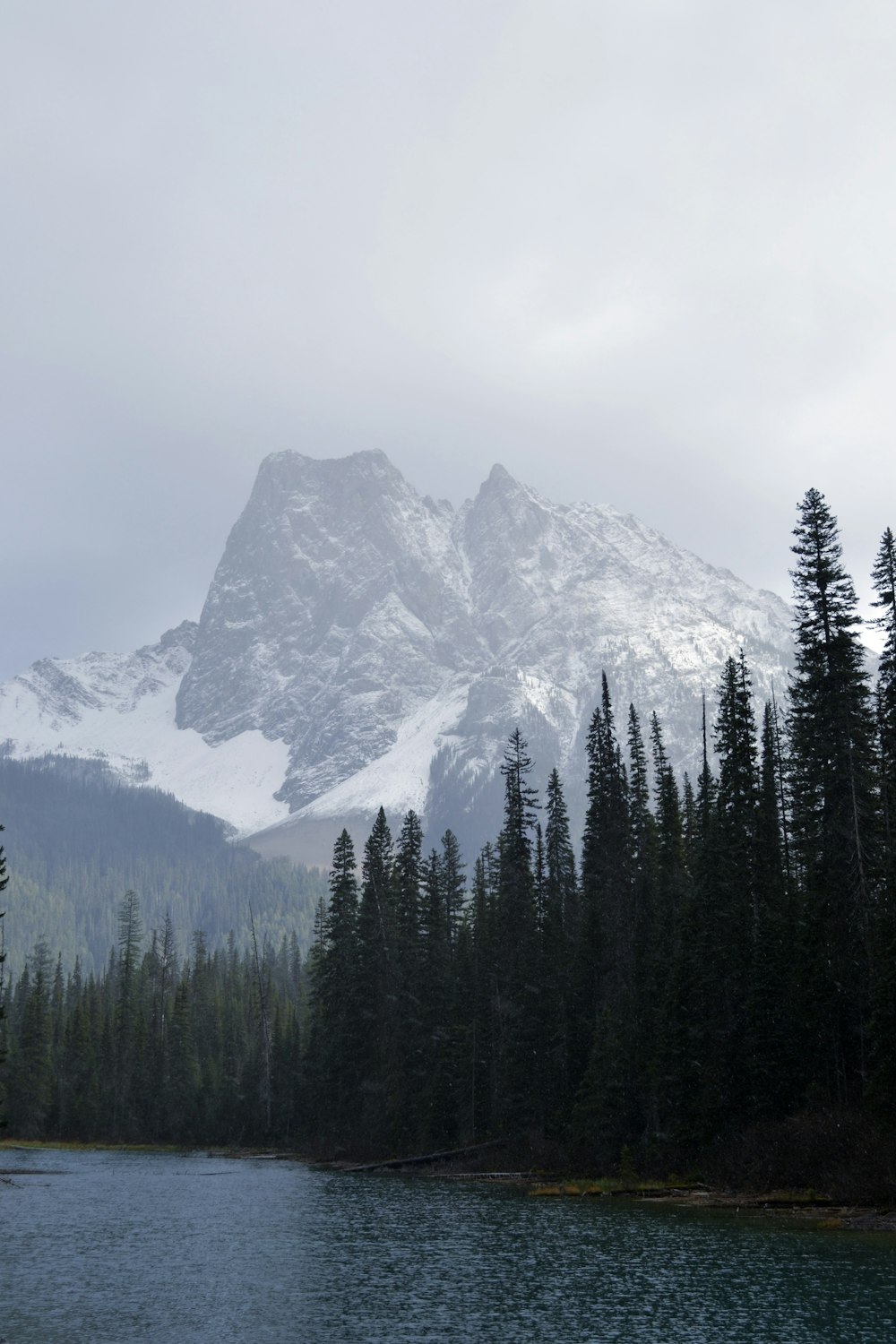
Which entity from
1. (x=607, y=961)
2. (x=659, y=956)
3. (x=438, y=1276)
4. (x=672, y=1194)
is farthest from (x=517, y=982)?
(x=438, y=1276)

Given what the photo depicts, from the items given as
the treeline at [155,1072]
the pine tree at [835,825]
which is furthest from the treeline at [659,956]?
the treeline at [155,1072]

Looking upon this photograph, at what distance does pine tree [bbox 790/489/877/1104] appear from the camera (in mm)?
57188

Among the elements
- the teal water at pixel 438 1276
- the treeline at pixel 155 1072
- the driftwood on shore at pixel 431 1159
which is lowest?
the teal water at pixel 438 1276

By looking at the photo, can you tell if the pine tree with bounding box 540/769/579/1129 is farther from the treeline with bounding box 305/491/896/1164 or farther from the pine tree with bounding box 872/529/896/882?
the pine tree with bounding box 872/529/896/882

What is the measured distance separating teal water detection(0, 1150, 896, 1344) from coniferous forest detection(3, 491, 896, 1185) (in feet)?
30.8

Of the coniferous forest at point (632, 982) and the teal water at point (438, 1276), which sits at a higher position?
the coniferous forest at point (632, 982)

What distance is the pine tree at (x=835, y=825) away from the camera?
57.2 metres

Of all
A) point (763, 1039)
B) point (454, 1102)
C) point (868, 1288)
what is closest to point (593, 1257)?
point (868, 1288)

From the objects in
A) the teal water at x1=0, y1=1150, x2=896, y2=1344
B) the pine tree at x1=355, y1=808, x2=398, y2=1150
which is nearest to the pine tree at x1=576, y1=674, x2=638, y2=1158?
the teal water at x1=0, y1=1150, x2=896, y2=1344

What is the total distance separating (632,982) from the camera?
260 feet

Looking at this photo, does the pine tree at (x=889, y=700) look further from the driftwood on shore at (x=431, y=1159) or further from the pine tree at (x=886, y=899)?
the driftwood on shore at (x=431, y=1159)

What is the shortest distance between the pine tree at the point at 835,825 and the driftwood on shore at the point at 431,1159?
31576 mm

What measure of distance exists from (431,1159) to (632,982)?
20.5 meters

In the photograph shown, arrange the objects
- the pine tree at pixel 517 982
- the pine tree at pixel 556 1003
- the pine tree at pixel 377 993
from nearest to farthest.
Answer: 1. the pine tree at pixel 556 1003
2. the pine tree at pixel 517 982
3. the pine tree at pixel 377 993
